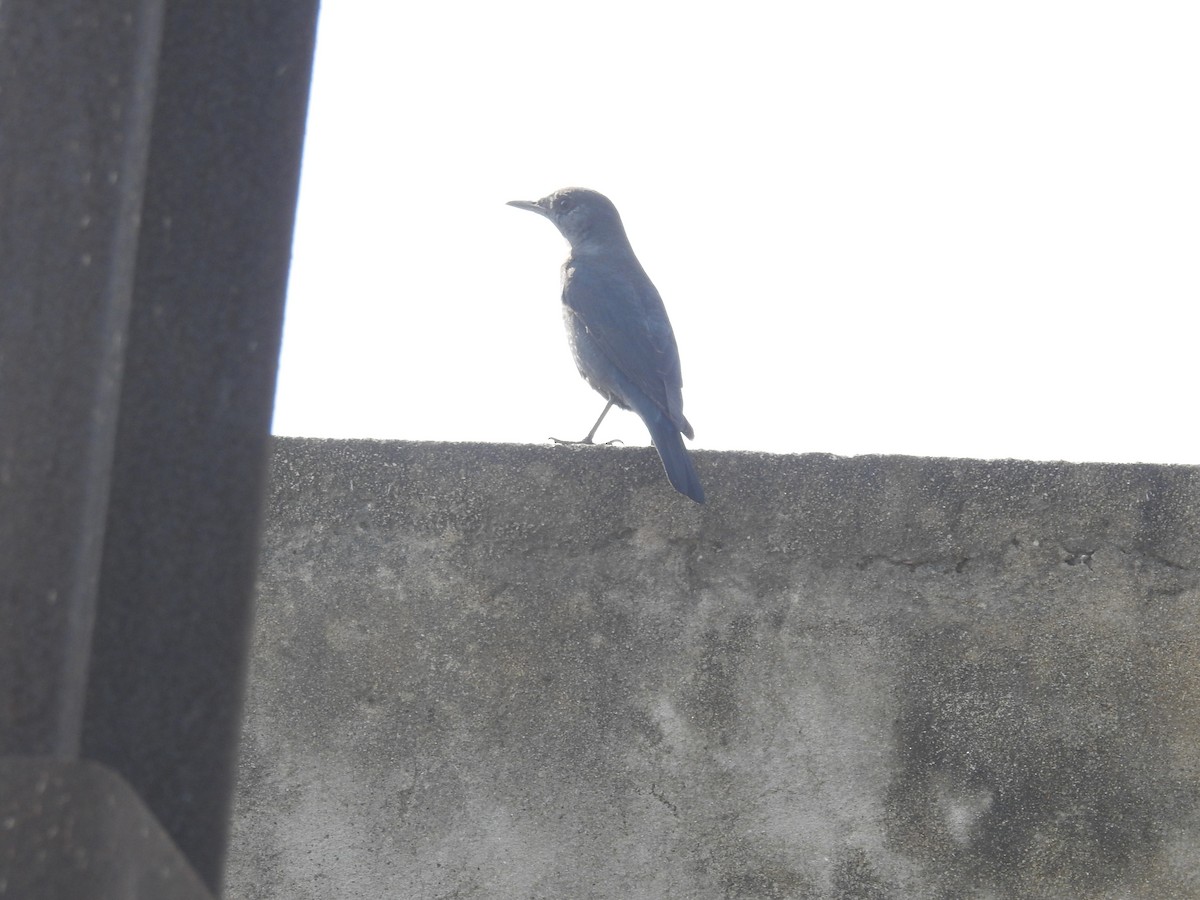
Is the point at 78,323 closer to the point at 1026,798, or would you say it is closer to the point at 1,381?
the point at 1,381

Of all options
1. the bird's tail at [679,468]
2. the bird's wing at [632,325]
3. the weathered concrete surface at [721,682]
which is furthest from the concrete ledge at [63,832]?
the bird's wing at [632,325]

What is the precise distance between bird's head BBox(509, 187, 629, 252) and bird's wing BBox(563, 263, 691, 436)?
25 centimetres

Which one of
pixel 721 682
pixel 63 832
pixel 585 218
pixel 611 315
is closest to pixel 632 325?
pixel 611 315

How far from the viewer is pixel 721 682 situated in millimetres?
2818

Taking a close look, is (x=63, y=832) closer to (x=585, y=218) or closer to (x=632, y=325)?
(x=632, y=325)

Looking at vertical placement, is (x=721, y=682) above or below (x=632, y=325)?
below

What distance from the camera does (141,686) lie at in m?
1.01

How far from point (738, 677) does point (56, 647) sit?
6.66ft

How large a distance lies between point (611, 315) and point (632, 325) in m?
0.11

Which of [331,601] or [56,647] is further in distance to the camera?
[331,601]

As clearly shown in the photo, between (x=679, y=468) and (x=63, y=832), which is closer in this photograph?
(x=63, y=832)

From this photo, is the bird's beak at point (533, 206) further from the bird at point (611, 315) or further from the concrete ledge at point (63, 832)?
the concrete ledge at point (63, 832)

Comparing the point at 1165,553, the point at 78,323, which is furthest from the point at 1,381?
the point at 1165,553

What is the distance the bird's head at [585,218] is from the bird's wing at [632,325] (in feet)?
0.81
